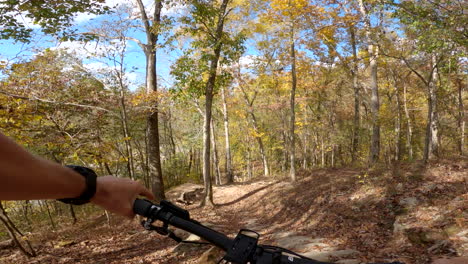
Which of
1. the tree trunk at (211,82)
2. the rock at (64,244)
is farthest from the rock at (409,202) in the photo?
the rock at (64,244)

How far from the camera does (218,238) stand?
3.88 feet

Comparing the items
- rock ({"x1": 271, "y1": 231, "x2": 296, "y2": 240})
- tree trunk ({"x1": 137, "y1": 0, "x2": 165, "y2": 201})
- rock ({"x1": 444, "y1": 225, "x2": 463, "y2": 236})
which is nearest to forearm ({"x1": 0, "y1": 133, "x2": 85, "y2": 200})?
rock ({"x1": 444, "y1": 225, "x2": 463, "y2": 236})

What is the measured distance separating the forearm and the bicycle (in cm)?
33

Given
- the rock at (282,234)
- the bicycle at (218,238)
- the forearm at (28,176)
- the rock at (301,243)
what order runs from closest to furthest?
1. the forearm at (28,176)
2. the bicycle at (218,238)
3. the rock at (301,243)
4. the rock at (282,234)

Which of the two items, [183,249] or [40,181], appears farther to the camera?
[183,249]

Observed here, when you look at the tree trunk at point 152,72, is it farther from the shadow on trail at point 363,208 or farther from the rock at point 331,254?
the rock at point 331,254

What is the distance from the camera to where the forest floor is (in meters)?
6.18

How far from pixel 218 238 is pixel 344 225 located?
328 inches

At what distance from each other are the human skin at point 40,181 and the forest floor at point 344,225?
573 cm

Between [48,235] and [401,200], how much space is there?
44.0 ft

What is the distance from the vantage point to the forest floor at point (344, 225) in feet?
20.3

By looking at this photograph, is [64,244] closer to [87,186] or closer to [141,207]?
[141,207]

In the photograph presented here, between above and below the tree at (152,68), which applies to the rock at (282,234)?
below

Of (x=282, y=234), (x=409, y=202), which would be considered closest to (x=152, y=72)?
(x=282, y=234)
